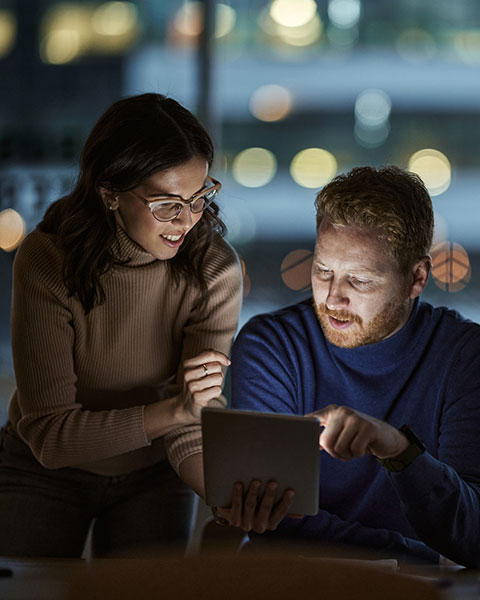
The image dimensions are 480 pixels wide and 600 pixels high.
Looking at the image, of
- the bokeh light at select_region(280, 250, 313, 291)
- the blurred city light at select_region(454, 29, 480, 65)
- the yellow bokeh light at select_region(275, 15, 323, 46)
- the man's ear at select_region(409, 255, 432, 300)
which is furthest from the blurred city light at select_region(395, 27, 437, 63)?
the man's ear at select_region(409, 255, 432, 300)

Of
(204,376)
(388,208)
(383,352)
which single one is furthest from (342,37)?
(204,376)

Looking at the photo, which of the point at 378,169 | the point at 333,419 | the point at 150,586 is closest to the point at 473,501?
the point at 333,419

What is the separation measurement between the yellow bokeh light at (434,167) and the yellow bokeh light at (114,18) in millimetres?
1418

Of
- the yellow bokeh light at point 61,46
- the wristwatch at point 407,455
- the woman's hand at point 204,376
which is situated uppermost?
the yellow bokeh light at point 61,46

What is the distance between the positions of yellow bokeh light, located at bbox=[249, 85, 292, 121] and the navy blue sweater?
6.18 feet

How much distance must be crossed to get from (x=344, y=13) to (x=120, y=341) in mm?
2215

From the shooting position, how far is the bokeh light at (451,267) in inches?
133

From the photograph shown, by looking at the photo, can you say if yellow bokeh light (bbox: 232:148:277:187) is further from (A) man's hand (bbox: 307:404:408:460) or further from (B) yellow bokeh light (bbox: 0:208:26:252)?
(A) man's hand (bbox: 307:404:408:460)

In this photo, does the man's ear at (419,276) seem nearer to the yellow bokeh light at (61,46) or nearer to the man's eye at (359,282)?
the man's eye at (359,282)

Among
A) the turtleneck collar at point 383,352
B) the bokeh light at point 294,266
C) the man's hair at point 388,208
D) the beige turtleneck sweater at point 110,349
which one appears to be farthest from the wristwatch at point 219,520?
the bokeh light at point 294,266

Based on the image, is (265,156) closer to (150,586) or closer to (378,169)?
(378,169)

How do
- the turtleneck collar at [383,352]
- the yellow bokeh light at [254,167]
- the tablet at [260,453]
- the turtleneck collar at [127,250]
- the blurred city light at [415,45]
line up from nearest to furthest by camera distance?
the tablet at [260,453] < the turtleneck collar at [383,352] < the turtleneck collar at [127,250] < the blurred city light at [415,45] < the yellow bokeh light at [254,167]

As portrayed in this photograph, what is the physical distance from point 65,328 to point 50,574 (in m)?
0.74

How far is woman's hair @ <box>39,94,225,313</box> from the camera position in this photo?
166cm
